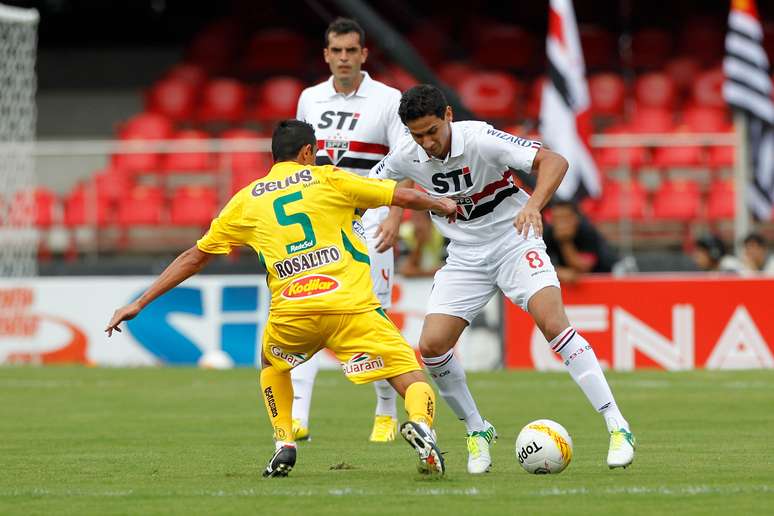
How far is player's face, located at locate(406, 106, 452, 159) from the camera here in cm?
753

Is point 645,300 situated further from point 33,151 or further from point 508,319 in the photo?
point 33,151

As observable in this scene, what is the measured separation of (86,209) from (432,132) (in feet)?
42.9

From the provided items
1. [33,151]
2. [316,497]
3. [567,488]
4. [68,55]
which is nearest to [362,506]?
[316,497]

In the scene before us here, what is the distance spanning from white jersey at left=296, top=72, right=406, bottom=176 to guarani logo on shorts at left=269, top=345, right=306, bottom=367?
104 inches

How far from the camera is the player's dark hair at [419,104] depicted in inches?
294

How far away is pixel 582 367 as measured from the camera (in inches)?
307

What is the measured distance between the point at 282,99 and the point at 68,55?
591 centimetres

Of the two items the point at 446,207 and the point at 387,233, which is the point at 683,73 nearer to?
the point at 387,233

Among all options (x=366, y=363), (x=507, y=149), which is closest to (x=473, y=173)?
(x=507, y=149)

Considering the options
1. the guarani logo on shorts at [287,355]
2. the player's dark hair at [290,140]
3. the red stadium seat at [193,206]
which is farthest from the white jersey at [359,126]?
the red stadium seat at [193,206]

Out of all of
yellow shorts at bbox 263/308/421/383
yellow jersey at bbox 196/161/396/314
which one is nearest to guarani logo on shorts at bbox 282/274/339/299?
yellow jersey at bbox 196/161/396/314

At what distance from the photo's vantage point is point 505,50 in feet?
80.3

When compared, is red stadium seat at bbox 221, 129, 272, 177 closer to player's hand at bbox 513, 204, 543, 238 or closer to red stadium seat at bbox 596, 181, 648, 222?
red stadium seat at bbox 596, 181, 648, 222

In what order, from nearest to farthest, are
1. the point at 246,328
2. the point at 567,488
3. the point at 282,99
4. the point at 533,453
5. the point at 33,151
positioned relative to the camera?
the point at 567,488 → the point at 533,453 → the point at 246,328 → the point at 33,151 → the point at 282,99
